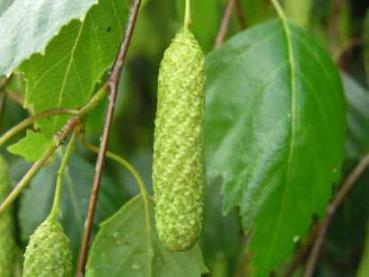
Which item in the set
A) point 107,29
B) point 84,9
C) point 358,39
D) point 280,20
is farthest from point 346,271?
point 84,9

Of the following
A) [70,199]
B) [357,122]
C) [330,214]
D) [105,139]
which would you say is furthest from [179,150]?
[357,122]

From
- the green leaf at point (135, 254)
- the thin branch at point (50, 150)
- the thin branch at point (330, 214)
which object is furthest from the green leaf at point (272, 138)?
the thin branch at point (330, 214)

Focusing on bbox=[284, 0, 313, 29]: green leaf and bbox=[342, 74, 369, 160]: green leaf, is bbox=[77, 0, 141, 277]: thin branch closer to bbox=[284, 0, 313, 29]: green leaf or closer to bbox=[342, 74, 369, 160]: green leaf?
bbox=[284, 0, 313, 29]: green leaf

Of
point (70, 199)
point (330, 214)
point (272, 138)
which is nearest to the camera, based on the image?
point (272, 138)

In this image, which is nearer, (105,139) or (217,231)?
(105,139)

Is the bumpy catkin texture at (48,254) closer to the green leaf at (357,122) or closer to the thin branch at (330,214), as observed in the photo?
Answer: the thin branch at (330,214)

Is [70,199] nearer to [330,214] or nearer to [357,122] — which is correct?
[330,214]

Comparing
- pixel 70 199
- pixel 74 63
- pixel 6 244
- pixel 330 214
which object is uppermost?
pixel 74 63
